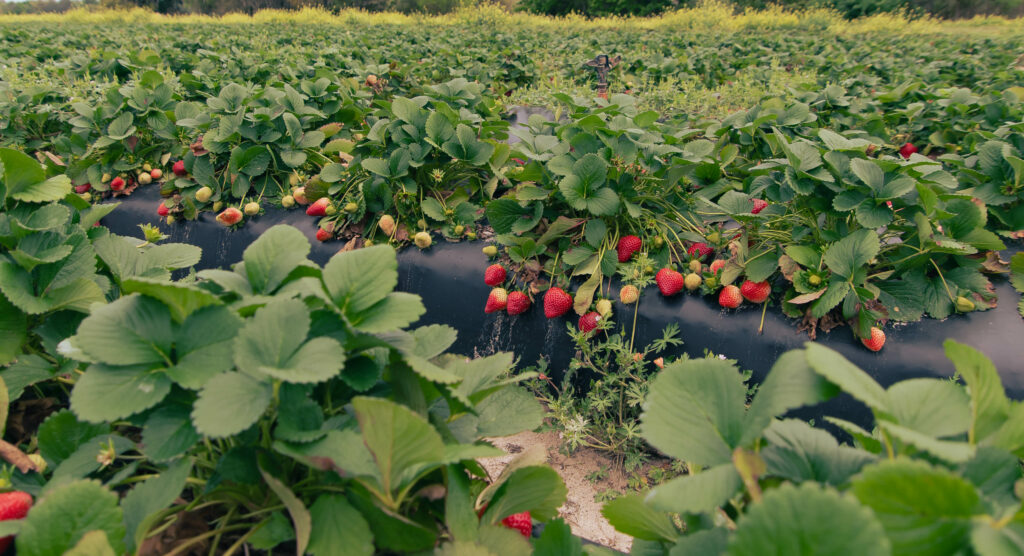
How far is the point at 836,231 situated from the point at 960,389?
5.69 ft

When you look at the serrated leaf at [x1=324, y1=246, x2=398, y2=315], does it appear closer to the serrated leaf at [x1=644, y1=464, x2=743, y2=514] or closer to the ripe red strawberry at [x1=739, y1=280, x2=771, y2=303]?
the serrated leaf at [x1=644, y1=464, x2=743, y2=514]

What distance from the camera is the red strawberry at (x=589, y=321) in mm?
2234

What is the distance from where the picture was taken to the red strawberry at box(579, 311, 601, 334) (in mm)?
2234

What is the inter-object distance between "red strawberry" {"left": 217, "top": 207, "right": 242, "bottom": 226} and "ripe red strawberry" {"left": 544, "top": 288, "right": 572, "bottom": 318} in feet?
6.30

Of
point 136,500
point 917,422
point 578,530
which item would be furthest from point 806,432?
point 578,530

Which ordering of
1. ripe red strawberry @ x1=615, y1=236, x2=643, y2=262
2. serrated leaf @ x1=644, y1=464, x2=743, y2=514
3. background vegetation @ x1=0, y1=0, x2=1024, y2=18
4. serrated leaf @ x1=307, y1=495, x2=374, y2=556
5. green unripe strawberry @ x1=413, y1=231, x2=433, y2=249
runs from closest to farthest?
serrated leaf @ x1=644, y1=464, x2=743, y2=514
serrated leaf @ x1=307, y1=495, x2=374, y2=556
ripe red strawberry @ x1=615, y1=236, x2=643, y2=262
green unripe strawberry @ x1=413, y1=231, x2=433, y2=249
background vegetation @ x1=0, y1=0, x2=1024, y2=18

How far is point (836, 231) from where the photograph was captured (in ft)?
6.94

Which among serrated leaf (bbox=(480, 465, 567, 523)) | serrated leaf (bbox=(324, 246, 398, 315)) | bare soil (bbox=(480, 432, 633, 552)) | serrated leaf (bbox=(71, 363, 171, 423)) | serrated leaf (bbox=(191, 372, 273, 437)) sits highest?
serrated leaf (bbox=(324, 246, 398, 315))

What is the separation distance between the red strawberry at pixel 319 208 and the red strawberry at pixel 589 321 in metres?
1.57

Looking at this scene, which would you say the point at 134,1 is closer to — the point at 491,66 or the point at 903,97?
the point at 491,66

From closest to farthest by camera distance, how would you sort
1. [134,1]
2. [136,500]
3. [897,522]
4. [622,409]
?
[897,522]
[136,500]
[622,409]
[134,1]

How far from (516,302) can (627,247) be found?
54cm

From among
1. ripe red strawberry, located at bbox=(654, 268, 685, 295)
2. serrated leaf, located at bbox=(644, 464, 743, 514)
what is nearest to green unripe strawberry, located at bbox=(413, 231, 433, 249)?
ripe red strawberry, located at bbox=(654, 268, 685, 295)

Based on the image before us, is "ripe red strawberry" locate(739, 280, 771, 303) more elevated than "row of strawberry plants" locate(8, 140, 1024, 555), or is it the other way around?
"row of strawberry plants" locate(8, 140, 1024, 555)
